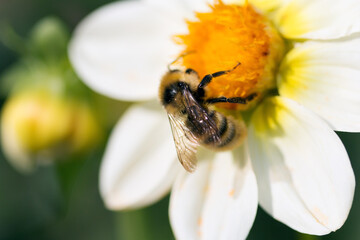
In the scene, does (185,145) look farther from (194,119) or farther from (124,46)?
(124,46)

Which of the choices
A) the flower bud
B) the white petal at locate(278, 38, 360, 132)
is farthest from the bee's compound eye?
the flower bud

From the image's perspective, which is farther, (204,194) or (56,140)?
(56,140)

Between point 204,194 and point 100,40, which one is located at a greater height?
point 100,40

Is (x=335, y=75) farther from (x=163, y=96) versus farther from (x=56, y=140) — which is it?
(x=56, y=140)

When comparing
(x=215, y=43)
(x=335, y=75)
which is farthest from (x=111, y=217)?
(x=335, y=75)

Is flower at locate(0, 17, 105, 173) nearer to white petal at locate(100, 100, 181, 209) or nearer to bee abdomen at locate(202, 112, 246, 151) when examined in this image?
white petal at locate(100, 100, 181, 209)

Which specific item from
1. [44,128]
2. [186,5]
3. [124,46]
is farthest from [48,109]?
[186,5]

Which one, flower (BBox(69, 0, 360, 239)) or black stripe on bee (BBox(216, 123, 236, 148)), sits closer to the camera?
flower (BBox(69, 0, 360, 239))
